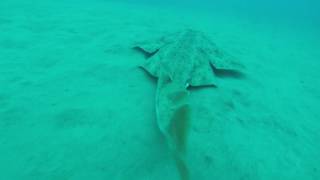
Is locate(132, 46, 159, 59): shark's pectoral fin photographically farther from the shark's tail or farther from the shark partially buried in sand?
the shark's tail

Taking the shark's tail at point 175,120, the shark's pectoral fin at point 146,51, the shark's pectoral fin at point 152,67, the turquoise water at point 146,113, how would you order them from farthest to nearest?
1. the shark's pectoral fin at point 146,51
2. the shark's pectoral fin at point 152,67
3. the turquoise water at point 146,113
4. the shark's tail at point 175,120

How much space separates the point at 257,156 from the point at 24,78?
351 cm

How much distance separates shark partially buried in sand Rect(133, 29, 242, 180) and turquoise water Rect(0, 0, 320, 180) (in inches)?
0.6

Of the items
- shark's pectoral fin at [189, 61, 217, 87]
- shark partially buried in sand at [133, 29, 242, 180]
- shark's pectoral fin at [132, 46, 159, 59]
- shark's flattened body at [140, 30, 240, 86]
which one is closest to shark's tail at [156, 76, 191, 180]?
shark partially buried in sand at [133, 29, 242, 180]

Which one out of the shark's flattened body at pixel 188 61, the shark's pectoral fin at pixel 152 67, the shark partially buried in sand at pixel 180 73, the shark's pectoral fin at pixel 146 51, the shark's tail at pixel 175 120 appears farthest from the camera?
the shark's pectoral fin at pixel 146 51

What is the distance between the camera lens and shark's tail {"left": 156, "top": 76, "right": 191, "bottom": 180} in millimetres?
1887

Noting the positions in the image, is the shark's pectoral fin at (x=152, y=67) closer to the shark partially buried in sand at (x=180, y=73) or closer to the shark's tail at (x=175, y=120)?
the shark partially buried in sand at (x=180, y=73)

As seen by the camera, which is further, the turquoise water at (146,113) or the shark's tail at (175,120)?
the turquoise water at (146,113)

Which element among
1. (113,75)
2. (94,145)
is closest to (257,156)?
(94,145)

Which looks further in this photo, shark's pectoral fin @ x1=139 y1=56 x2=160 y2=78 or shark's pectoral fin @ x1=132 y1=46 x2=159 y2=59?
shark's pectoral fin @ x1=132 y1=46 x2=159 y2=59

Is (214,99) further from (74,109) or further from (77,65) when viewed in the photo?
(77,65)

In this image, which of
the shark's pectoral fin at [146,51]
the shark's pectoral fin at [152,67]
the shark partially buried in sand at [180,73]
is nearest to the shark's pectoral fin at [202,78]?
the shark partially buried in sand at [180,73]

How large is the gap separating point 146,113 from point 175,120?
3.32ft

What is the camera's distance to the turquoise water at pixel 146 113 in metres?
2.36
